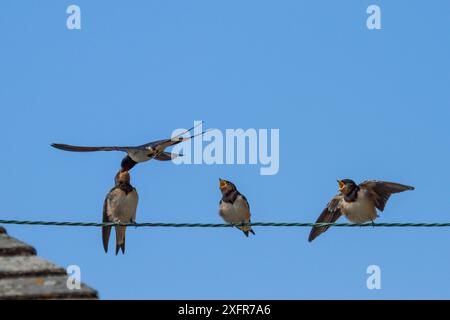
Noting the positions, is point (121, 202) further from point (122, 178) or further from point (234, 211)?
point (234, 211)

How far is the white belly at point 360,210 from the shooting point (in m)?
10.5

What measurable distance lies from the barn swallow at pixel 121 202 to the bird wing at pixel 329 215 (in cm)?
172

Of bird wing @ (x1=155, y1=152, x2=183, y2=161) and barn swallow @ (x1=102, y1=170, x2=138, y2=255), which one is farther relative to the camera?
bird wing @ (x1=155, y1=152, x2=183, y2=161)

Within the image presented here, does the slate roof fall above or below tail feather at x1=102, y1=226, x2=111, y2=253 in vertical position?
below

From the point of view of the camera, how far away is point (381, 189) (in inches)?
426

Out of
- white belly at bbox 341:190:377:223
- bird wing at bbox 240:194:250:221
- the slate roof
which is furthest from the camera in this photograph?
bird wing at bbox 240:194:250:221

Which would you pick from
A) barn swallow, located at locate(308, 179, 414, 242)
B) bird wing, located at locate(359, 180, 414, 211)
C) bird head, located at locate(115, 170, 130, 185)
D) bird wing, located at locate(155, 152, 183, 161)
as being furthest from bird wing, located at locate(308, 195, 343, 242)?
bird head, located at locate(115, 170, 130, 185)

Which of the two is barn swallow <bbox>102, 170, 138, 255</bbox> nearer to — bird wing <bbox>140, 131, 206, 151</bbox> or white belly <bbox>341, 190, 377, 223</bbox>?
bird wing <bbox>140, 131, 206, 151</bbox>

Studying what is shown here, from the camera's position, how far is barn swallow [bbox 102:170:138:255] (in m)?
10.7

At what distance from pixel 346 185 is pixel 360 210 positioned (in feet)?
1.36

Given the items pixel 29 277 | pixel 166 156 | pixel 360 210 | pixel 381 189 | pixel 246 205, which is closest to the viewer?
pixel 29 277

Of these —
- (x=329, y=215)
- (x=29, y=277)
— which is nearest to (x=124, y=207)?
(x=329, y=215)
